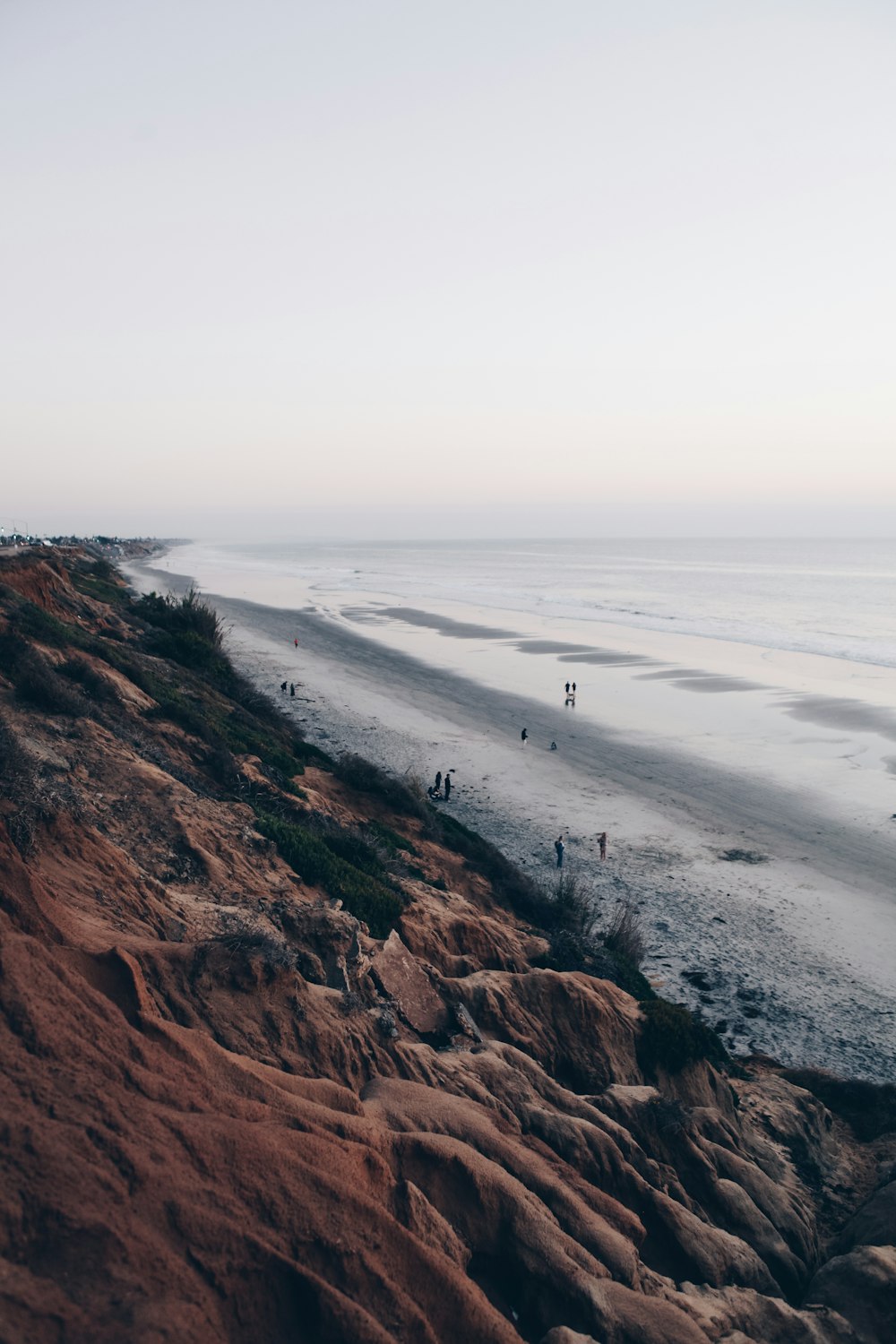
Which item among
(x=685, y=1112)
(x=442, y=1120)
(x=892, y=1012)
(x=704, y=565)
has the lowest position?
(x=892, y=1012)

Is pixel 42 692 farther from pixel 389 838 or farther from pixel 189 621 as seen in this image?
pixel 189 621

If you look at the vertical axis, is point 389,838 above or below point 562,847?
above

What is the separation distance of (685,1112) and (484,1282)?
13.1ft

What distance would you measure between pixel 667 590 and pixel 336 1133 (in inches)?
3869

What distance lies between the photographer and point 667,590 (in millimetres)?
98750

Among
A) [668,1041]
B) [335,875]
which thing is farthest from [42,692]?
[668,1041]

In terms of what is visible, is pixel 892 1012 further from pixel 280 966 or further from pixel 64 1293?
pixel 64 1293

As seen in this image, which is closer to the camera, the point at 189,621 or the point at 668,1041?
the point at 668,1041

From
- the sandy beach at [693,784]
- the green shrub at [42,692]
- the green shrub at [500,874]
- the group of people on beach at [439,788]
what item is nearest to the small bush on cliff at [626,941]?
the sandy beach at [693,784]

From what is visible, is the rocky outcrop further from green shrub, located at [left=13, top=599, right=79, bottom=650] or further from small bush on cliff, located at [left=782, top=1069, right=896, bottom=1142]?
green shrub, located at [left=13, top=599, right=79, bottom=650]

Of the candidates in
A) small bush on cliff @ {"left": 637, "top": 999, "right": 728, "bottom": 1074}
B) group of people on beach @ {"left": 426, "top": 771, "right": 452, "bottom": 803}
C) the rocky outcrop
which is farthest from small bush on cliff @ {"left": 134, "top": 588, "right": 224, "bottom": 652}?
small bush on cliff @ {"left": 637, "top": 999, "right": 728, "bottom": 1074}

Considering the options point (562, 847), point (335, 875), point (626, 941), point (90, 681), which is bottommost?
point (626, 941)

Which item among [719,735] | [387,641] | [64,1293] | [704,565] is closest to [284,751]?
[64,1293]

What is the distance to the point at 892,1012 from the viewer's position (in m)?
14.8
